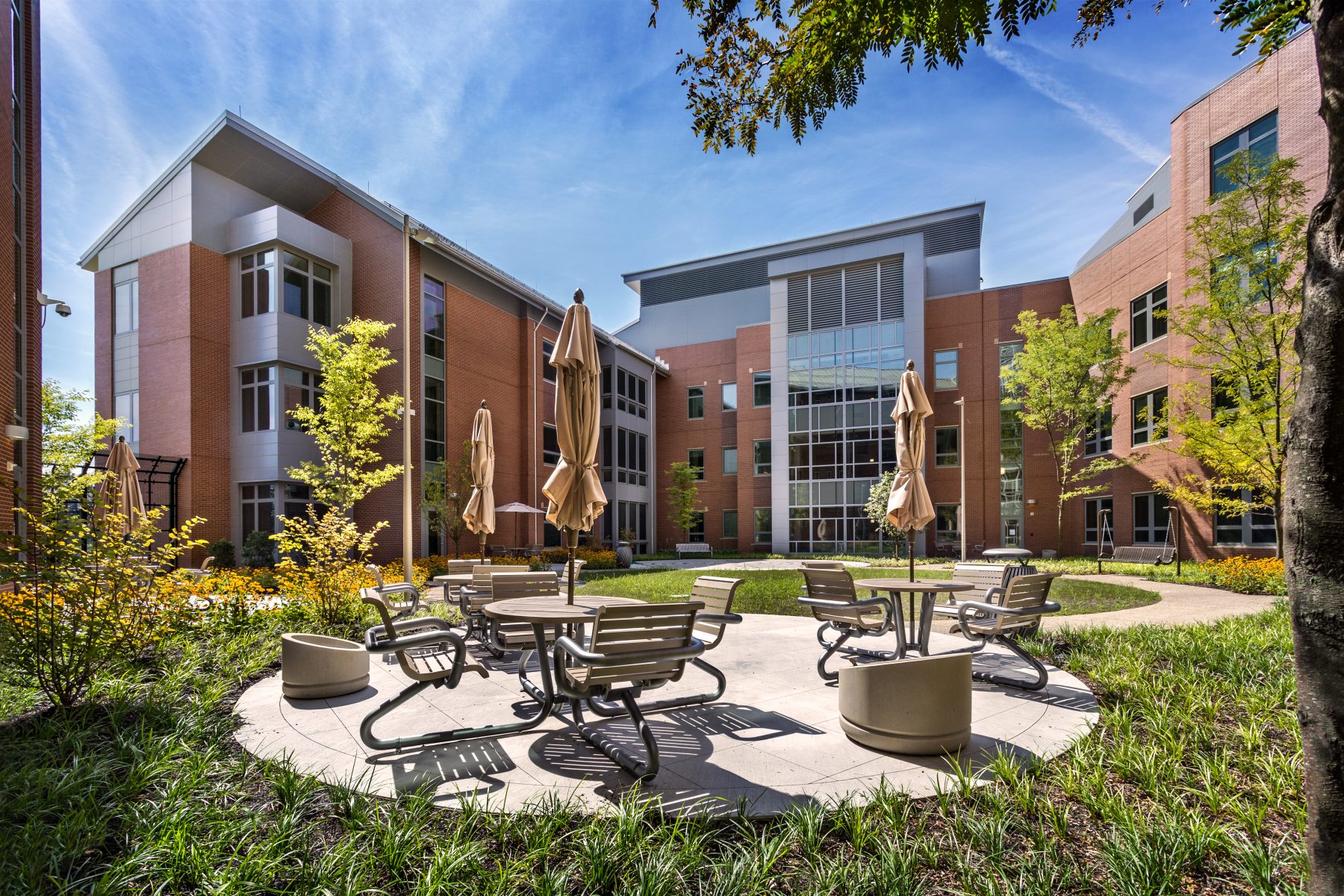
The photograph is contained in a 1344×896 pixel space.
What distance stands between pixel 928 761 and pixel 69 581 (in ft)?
22.0

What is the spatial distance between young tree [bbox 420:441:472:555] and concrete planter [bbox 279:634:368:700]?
49.3 ft

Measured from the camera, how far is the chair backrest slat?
6.39 metres

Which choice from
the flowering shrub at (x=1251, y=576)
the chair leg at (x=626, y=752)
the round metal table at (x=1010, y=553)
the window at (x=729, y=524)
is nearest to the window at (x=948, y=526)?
the round metal table at (x=1010, y=553)

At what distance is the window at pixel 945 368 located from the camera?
30891 mm

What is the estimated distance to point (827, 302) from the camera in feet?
107

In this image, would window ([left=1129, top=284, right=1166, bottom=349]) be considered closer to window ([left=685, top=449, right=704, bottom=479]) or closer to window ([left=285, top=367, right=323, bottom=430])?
window ([left=685, top=449, right=704, bottom=479])

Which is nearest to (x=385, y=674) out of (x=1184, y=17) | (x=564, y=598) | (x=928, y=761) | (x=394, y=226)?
(x=564, y=598)

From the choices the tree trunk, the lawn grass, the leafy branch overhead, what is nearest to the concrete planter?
the lawn grass

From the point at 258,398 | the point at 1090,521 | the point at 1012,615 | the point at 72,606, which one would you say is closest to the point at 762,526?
the point at 1090,521

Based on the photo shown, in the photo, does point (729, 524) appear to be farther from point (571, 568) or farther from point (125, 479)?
point (571, 568)

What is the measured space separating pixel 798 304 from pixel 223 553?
26.6 meters

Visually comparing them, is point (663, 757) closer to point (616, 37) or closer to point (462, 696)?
point (462, 696)

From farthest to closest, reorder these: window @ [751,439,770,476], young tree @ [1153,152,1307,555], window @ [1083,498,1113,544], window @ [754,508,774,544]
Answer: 1. window @ [751,439,770,476]
2. window @ [754,508,774,544]
3. window @ [1083,498,1113,544]
4. young tree @ [1153,152,1307,555]

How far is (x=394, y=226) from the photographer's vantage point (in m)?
22.2
